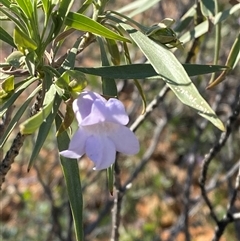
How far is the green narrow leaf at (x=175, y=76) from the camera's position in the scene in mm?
758

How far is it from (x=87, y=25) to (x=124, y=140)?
0.20 meters

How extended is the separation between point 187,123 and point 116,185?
2339 mm

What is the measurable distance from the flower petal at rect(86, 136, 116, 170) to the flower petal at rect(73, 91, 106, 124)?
0.03 meters

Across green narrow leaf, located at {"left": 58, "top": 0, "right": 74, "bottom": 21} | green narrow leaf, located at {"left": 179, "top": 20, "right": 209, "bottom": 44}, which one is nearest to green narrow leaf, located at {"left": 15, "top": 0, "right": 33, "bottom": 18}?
green narrow leaf, located at {"left": 58, "top": 0, "right": 74, "bottom": 21}

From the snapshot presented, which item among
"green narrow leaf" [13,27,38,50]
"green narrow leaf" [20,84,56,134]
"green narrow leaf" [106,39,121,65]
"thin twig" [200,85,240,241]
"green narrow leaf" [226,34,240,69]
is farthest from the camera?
"thin twig" [200,85,240,241]

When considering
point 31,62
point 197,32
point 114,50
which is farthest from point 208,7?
point 31,62

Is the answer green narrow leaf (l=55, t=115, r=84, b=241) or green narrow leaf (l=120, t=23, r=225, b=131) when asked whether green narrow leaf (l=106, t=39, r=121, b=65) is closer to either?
green narrow leaf (l=120, t=23, r=225, b=131)

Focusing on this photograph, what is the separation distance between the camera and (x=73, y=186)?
866mm

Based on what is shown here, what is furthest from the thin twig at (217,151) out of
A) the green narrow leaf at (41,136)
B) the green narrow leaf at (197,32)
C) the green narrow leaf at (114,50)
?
the green narrow leaf at (41,136)

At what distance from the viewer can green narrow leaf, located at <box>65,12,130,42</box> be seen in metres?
0.85

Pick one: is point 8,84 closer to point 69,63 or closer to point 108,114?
point 69,63

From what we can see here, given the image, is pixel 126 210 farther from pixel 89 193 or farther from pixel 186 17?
pixel 186 17

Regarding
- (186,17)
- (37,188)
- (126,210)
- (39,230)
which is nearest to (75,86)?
(186,17)

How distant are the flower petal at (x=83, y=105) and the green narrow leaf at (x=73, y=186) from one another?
0.10 m
